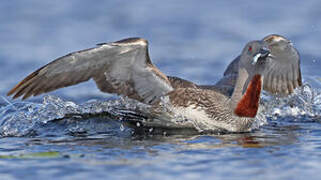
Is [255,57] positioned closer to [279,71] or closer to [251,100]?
[251,100]

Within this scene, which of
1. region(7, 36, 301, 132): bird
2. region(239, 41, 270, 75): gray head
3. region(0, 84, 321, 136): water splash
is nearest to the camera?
region(239, 41, 270, 75): gray head

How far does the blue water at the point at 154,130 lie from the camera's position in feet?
22.6

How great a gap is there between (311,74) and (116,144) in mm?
5862

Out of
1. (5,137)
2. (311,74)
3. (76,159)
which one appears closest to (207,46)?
(311,74)

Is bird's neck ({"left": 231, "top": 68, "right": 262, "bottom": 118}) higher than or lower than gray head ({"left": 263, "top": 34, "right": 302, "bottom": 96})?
lower

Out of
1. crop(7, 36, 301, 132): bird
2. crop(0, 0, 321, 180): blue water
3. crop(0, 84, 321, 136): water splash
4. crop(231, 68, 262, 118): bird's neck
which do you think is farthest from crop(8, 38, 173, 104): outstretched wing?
crop(231, 68, 262, 118): bird's neck

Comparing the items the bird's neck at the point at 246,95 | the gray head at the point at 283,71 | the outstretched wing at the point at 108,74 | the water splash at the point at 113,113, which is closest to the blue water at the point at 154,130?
the water splash at the point at 113,113

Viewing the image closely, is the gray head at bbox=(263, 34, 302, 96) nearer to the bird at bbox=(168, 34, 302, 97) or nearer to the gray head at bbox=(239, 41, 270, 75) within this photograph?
the bird at bbox=(168, 34, 302, 97)

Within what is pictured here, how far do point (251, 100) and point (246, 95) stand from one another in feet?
0.27

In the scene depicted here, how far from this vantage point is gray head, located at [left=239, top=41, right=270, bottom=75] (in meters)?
8.67

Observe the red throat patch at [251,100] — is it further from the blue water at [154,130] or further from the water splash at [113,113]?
the water splash at [113,113]

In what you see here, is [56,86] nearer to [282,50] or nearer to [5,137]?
[5,137]

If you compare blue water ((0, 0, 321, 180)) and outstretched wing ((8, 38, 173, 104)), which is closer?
blue water ((0, 0, 321, 180))

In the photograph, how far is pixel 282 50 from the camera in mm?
10117
